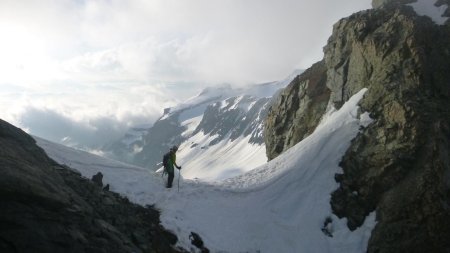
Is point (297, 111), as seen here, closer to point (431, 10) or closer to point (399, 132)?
point (431, 10)

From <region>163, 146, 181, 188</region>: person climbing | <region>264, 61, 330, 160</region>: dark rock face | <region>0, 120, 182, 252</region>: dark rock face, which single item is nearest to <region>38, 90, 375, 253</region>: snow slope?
<region>163, 146, 181, 188</region>: person climbing

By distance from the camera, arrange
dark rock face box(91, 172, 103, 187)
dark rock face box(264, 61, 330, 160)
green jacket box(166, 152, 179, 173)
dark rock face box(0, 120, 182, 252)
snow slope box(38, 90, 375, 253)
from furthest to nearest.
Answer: dark rock face box(264, 61, 330, 160)
green jacket box(166, 152, 179, 173)
dark rock face box(91, 172, 103, 187)
snow slope box(38, 90, 375, 253)
dark rock face box(0, 120, 182, 252)

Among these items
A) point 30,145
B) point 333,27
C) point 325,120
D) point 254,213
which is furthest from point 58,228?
point 333,27

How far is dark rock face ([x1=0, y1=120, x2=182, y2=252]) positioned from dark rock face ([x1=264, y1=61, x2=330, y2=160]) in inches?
1046

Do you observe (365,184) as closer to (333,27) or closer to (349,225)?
(349,225)

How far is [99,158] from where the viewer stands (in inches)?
1325

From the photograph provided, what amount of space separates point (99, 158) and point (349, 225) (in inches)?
751

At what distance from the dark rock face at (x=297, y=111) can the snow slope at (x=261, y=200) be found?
34.6 ft

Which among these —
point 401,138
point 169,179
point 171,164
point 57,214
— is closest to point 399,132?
point 401,138

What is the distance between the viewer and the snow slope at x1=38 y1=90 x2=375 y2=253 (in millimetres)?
27641

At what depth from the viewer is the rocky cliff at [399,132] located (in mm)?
27188

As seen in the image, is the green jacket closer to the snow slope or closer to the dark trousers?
the dark trousers

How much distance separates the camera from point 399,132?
31.2 m

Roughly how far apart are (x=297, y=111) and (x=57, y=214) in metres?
37.8
